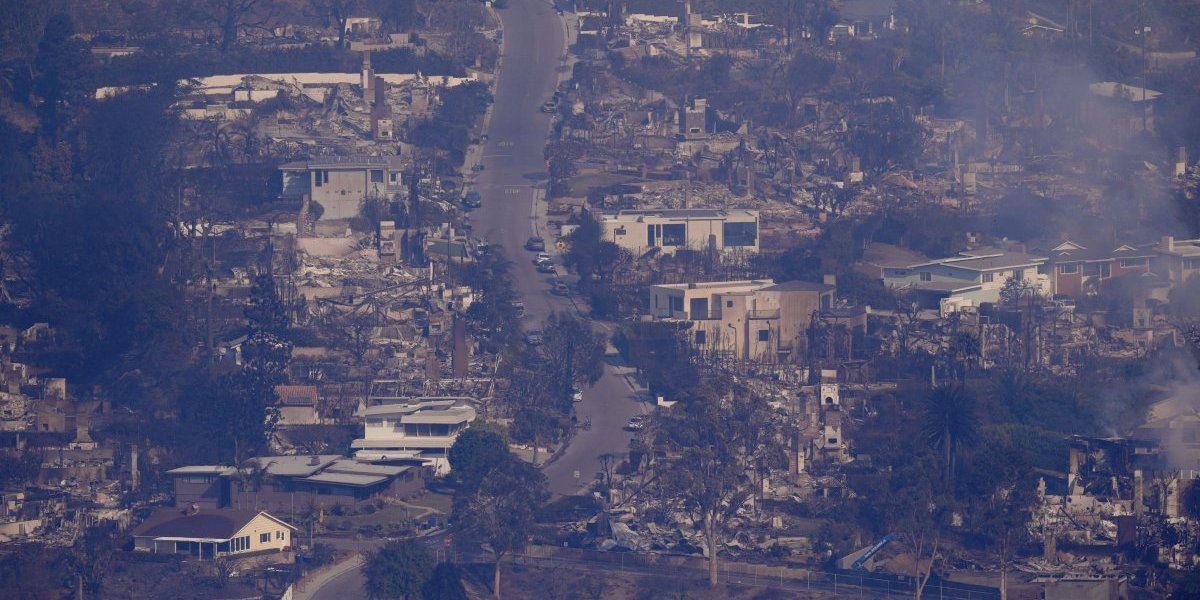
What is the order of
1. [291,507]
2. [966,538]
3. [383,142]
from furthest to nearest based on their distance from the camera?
[383,142]
[291,507]
[966,538]

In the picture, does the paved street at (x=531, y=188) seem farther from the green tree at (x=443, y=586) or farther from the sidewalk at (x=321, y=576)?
the green tree at (x=443, y=586)

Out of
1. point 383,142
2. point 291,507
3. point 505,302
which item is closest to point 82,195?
point 383,142

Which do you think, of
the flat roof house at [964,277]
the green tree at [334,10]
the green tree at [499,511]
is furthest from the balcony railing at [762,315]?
the green tree at [334,10]

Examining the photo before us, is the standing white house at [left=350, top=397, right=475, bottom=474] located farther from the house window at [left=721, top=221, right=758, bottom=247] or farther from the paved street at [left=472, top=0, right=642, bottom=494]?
the house window at [left=721, top=221, right=758, bottom=247]

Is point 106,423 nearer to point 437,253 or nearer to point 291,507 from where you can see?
point 291,507

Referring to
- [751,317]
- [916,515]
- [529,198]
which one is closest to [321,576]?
[916,515]

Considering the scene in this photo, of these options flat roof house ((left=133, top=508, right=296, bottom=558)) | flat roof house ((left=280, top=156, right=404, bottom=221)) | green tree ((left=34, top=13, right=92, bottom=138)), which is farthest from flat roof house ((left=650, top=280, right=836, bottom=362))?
green tree ((left=34, top=13, right=92, bottom=138))
